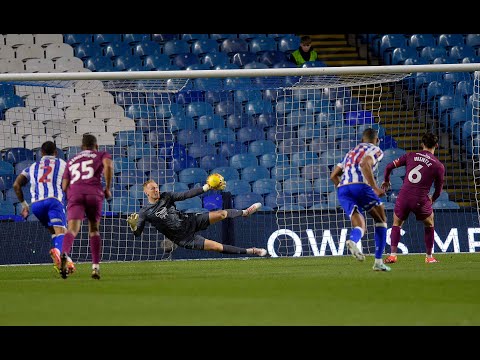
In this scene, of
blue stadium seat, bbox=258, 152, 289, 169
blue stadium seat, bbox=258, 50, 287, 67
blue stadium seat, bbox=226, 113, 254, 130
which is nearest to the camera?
blue stadium seat, bbox=258, 152, 289, 169

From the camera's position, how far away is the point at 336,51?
23.1 meters

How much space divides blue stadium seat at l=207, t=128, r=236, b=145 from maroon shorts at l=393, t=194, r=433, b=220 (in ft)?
21.4

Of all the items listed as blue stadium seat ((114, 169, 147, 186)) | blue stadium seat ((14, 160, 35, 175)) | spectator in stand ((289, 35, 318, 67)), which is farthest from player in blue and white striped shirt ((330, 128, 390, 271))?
spectator in stand ((289, 35, 318, 67))

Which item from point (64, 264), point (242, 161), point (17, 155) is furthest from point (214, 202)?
point (64, 264)

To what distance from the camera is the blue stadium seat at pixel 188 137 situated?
1966 centimetres

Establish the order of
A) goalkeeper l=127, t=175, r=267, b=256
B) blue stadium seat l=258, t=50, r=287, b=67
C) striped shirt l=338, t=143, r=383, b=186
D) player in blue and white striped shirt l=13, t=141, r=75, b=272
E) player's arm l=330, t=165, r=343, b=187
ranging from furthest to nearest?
Answer: blue stadium seat l=258, t=50, r=287, b=67, goalkeeper l=127, t=175, r=267, b=256, player's arm l=330, t=165, r=343, b=187, player in blue and white striped shirt l=13, t=141, r=75, b=272, striped shirt l=338, t=143, r=383, b=186

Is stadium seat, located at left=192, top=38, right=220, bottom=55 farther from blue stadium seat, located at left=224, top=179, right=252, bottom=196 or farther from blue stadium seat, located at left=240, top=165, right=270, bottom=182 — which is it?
blue stadium seat, located at left=224, top=179, right=252, bottom=196

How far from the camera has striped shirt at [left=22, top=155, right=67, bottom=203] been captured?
43.3 ft

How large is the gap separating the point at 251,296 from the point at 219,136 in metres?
10.9

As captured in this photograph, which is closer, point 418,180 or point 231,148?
point 418,180

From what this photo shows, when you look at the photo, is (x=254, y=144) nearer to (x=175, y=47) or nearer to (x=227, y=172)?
(x=227, y=172)

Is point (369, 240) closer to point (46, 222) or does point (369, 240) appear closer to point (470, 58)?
point (470, 58)

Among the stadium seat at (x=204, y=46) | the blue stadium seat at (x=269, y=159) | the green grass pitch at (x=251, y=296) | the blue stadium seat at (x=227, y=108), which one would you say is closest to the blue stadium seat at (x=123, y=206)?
the blue stadium seat at (x=269, y=159)

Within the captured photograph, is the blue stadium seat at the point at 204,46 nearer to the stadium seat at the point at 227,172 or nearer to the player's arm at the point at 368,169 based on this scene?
the stadium seat at the point at 227,172
